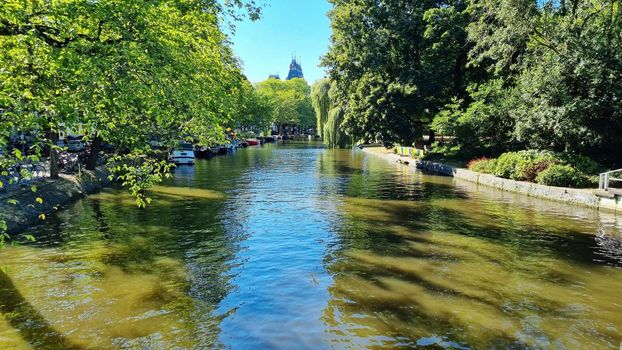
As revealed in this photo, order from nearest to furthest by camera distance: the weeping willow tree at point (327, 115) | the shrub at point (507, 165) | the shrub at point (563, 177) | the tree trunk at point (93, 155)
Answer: the shrub at point (563, 177) → the shrub at point (507, 165) → the tree trunk at point (93, 155) → the weeping willow tree at point (327, 115)

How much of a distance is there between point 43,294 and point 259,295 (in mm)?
4468

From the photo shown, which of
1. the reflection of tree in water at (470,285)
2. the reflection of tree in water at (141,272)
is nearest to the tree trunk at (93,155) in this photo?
the reflection of tree in water at (141,272)

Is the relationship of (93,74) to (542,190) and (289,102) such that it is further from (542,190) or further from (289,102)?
(289,102)

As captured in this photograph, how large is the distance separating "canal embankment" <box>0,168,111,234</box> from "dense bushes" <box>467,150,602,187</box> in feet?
68.7

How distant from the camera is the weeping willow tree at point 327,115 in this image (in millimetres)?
62866

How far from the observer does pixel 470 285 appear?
31.4 feet

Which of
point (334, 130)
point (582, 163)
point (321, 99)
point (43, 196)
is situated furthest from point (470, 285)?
point (321, 99)

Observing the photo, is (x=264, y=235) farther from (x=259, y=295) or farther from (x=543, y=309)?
(x=543, y=309)

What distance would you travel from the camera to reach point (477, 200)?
A: 68.1 ft

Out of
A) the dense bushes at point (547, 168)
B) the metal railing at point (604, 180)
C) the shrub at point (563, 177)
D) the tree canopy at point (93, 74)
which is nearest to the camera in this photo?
the tree canopy at point (93, 74)

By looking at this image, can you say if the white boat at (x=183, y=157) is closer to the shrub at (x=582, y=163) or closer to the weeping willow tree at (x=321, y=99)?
the shrub at (x=582, y=163)

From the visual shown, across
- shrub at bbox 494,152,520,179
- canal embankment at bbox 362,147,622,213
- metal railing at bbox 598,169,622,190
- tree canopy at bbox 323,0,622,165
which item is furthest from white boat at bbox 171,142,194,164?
metal railing at bbox 598,169,622,190

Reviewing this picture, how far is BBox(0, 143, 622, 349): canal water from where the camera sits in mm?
7309

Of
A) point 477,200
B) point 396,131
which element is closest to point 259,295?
point 477,200
